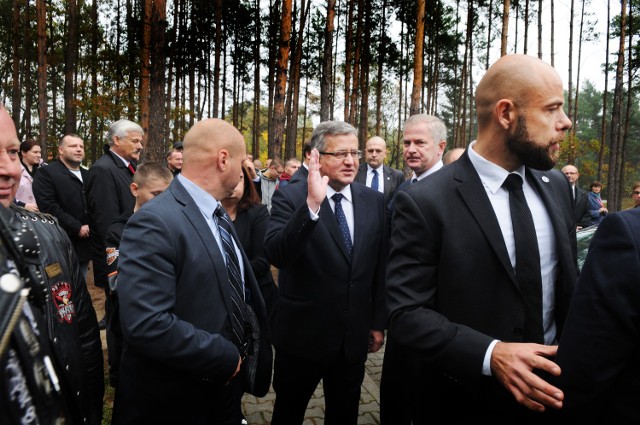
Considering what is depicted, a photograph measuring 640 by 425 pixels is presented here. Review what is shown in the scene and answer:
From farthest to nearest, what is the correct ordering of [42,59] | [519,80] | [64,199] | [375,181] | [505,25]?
[505,25], [42,59], [375,181], [64,199], [519,80]

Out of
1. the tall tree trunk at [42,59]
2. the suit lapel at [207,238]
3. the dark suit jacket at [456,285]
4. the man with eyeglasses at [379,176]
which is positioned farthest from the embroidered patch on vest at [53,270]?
the tall tree trunk at [42,59]

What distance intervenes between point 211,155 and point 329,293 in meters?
1.24

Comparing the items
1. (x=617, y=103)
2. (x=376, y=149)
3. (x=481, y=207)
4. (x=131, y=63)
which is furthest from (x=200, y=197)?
(x=617, y=103)

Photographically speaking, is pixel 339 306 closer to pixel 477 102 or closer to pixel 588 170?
pixel 477 102

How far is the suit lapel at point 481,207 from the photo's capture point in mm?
1717

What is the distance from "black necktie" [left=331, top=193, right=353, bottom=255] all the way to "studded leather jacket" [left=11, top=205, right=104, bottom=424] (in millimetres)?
1596

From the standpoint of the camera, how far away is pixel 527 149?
5.76 ft

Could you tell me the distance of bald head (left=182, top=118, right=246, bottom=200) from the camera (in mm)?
2205

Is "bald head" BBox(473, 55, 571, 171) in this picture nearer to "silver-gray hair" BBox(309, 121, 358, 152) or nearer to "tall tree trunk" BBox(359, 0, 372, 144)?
"silver-gray hair" BBox(309, 121, 358, 152)

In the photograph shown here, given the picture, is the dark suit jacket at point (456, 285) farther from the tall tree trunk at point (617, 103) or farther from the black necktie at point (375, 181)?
the tall tree trunk at point (617, 103)

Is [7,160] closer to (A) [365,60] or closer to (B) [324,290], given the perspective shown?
(B) [324,290]

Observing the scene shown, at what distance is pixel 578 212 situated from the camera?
30.2 feet

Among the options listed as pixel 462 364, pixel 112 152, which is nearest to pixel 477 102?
pixel 462 364

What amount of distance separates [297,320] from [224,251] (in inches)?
35.7
